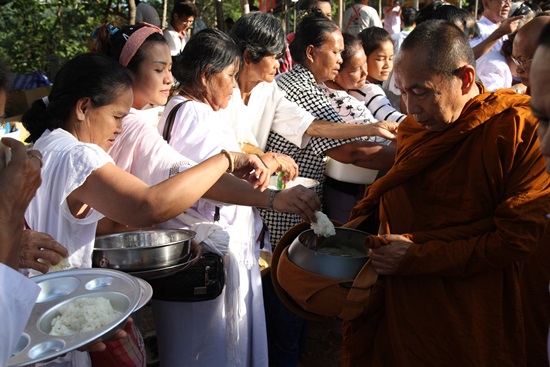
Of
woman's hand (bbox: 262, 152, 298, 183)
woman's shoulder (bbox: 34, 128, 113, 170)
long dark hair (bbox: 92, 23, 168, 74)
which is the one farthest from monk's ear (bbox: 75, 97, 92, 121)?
woman's hand (bbox: 262, 152, 298, 183)

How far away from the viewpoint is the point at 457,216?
2045 millimetres

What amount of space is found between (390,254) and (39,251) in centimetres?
132

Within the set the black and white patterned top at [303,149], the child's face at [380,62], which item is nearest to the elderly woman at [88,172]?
the black and white patterned top at [303,149]

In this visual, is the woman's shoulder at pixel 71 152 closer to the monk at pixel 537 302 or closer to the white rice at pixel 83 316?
the white rice at pixel 83 316

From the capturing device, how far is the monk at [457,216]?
6.29ft

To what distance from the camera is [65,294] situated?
1766mm

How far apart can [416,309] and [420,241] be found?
0.31m

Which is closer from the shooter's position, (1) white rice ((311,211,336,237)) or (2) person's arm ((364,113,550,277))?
(2) person's arm ((364,113,550,277))

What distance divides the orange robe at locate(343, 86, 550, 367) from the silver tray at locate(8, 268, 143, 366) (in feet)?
3.48

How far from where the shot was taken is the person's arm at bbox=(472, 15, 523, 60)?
472 cm

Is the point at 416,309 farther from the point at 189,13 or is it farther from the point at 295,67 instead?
the point at 189,13

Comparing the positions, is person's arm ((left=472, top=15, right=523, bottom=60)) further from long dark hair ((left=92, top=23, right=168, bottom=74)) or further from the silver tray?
the silver tray

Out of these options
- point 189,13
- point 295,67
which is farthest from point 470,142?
point 189,13

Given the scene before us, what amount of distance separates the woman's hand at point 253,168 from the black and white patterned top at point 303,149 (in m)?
0.98
